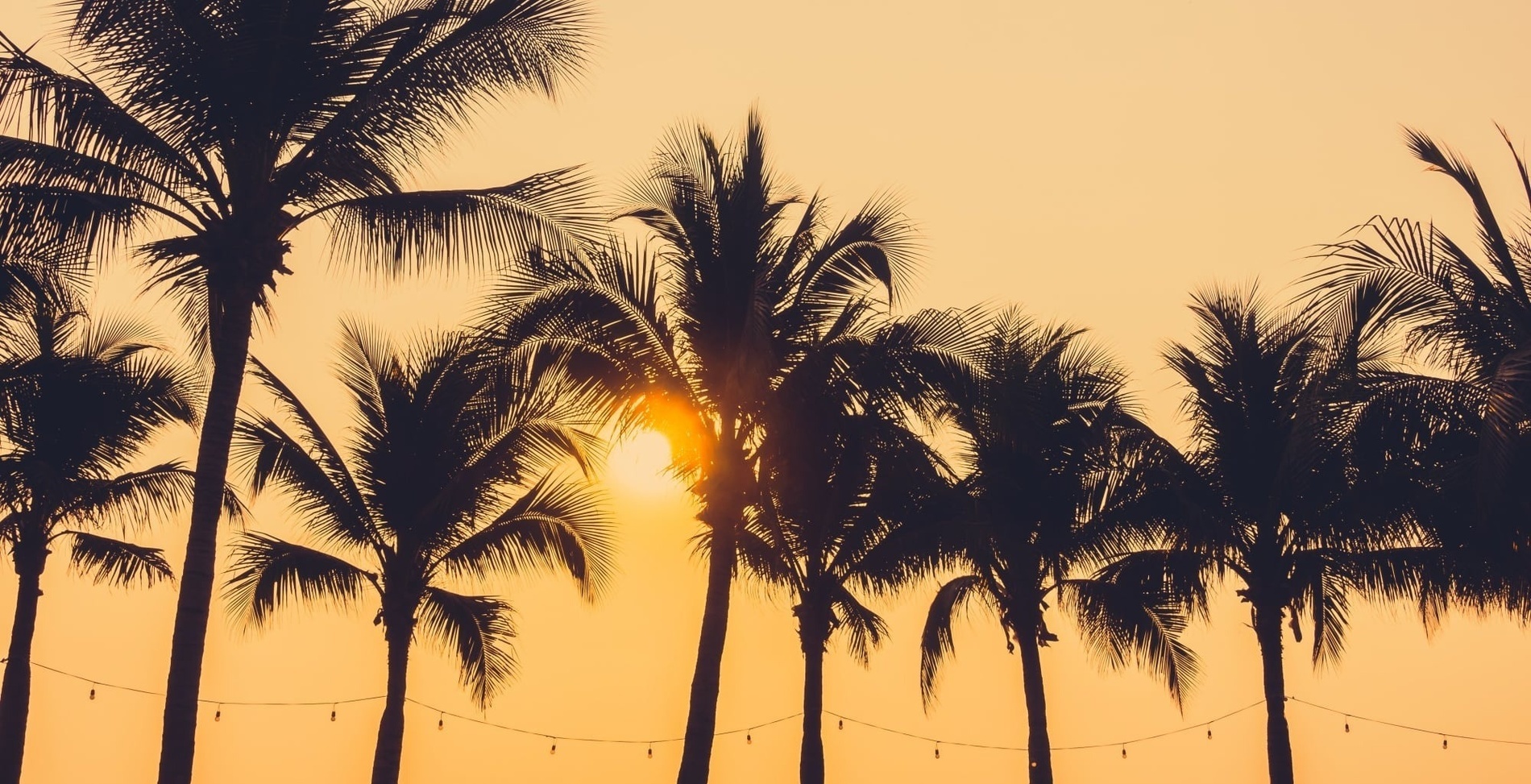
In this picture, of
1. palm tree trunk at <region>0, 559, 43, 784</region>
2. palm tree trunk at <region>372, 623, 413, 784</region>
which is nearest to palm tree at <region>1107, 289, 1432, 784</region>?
palm tree trunk at <region>372, 623, 413, 784</region>

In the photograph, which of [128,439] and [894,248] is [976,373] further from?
[128,439]

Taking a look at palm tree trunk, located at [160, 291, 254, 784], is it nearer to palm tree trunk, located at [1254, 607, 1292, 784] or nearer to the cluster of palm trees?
the cluster of palm trees

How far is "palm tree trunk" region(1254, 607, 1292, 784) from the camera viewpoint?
22938mm

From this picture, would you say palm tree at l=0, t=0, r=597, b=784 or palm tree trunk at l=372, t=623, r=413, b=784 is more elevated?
palm tree at l=0, t=0, r=597, b=784

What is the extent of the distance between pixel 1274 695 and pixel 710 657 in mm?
9282

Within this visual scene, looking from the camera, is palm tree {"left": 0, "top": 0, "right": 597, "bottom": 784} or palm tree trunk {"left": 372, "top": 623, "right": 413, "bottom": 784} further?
palm tree trunk {"left": 372, "top": 623, "right": 413, "bottom": 784}

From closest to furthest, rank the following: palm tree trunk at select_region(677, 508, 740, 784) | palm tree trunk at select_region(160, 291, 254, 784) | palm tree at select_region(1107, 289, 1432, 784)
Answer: palm tree trunk at select_region(160, 291, 254, 784)
palm tree trunk at select_region(677, 508, 740, 784)
palm tree at select_region(1107, 289, 1432, 784)

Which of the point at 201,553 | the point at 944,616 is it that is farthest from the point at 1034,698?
the point at 201,553

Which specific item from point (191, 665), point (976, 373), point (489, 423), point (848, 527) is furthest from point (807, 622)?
point (191, 665)

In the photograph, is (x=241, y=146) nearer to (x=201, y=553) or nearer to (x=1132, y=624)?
(x=201, y=553)

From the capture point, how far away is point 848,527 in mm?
24094

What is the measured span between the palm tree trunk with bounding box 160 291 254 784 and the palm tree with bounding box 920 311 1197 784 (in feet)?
40.8

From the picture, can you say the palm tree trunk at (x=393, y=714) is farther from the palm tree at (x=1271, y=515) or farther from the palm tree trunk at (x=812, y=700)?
the palm tree at (x=1271, y=515)

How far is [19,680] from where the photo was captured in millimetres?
23328
